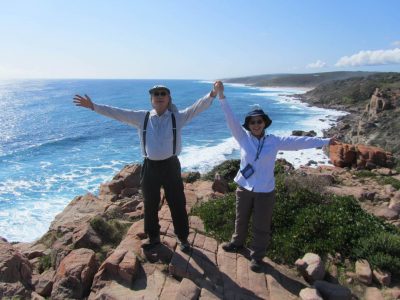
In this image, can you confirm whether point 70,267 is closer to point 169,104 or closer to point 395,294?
point 169,104

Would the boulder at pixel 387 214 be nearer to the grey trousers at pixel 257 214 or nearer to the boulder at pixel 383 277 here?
the boulder at pixel 383 277

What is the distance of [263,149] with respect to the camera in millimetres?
5297

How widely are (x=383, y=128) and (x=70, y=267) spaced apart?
33.7 metres

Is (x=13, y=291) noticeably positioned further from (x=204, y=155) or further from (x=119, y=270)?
(x=204, y=155)

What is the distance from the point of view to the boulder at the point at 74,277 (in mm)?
5199

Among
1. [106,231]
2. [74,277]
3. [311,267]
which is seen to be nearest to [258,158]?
[311,267]

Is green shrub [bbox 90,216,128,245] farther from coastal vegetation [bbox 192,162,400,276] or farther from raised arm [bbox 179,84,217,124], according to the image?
raised arm [bbox 179,84,217,124]

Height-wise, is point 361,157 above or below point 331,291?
below

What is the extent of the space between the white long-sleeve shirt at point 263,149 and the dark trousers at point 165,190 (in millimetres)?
986

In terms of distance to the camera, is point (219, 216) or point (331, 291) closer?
point (331, 291)

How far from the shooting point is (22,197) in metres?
19.0

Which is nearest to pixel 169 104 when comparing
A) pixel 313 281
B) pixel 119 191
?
pixel 313 281

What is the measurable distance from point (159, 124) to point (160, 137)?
0.63 ft

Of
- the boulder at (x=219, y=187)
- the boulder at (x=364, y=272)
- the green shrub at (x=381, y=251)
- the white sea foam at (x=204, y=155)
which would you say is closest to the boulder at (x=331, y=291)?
the boulder at (x=364, y=272)
